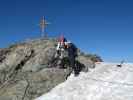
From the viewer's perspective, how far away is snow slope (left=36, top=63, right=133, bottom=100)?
24.5 metres

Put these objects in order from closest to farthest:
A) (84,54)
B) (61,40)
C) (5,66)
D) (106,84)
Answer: (106,84)
(61,40)
(5,66)
(84,54)

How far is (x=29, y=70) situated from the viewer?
3038cm

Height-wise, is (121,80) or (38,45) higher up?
(38,45)

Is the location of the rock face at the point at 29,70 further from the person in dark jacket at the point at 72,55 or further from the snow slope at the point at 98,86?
the snow slope at the point at 98,86

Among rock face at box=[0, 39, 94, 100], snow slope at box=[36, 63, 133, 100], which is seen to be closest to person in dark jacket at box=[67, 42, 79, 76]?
rock face at box=[0, 39, 94, 100]

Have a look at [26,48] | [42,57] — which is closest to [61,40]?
[42,57]

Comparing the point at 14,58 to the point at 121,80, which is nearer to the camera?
the point at 121,80

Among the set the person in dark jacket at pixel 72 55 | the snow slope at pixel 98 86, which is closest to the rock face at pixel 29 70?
the person in dark jacket at pixel 72 55

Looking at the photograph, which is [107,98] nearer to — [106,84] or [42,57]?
[106,84]

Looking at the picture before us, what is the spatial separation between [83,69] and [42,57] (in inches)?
181

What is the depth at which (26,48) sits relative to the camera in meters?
33.1

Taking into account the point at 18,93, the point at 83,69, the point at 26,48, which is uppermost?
the point at 26,48

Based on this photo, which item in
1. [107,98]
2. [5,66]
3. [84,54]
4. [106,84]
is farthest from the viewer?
[84,54]

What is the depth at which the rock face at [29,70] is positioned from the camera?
89.9 ft
